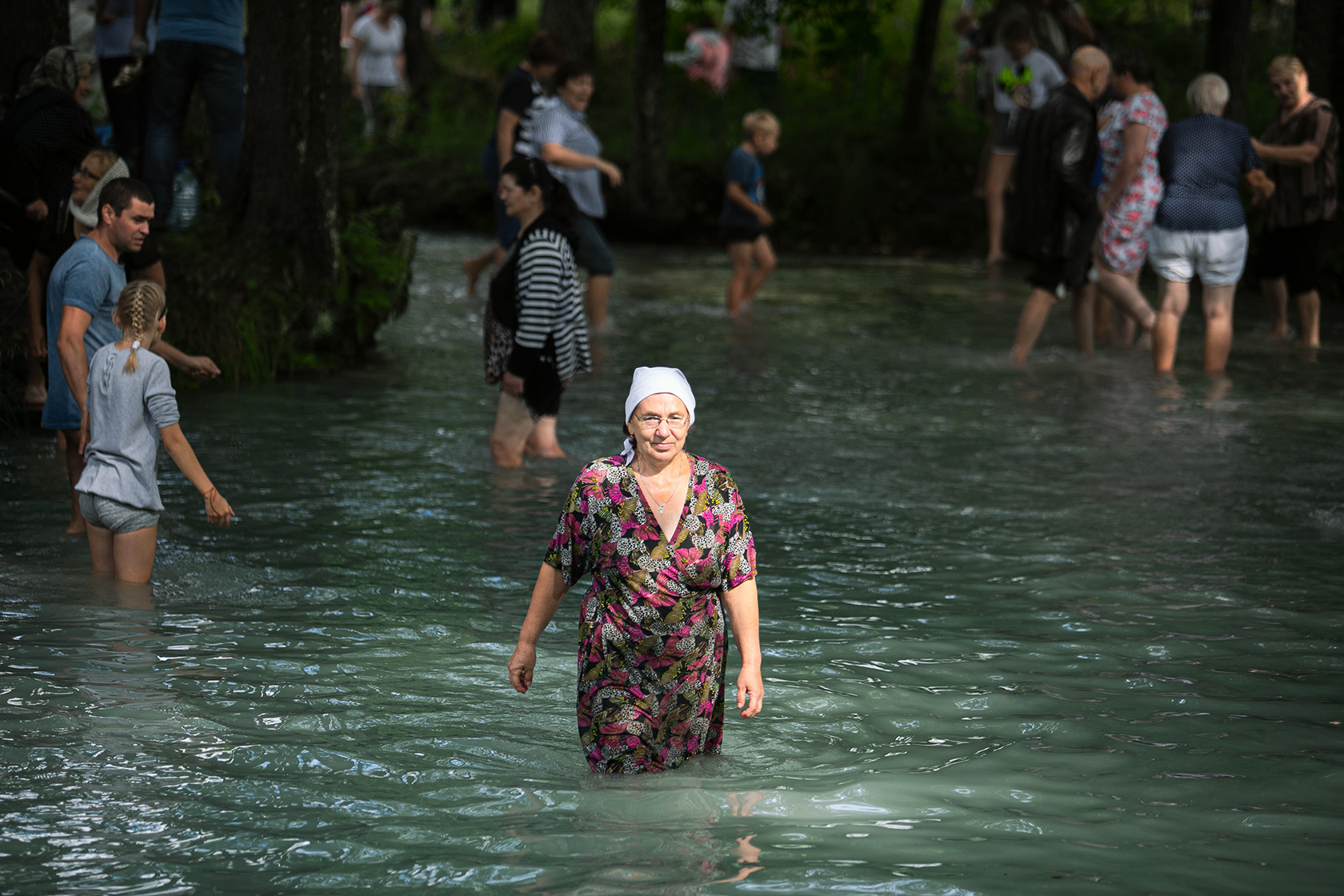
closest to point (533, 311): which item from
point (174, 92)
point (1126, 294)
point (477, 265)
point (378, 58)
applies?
point (174, 92)

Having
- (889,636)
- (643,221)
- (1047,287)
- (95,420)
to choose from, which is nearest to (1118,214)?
(1047,287)

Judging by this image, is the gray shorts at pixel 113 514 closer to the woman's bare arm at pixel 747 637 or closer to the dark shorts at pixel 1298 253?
the woman's bare arm at pixel 747 637

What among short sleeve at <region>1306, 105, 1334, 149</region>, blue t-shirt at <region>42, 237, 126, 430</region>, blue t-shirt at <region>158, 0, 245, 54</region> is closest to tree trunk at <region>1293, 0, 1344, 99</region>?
short sleeve at <region>1306, 105, 1334, 149</region>

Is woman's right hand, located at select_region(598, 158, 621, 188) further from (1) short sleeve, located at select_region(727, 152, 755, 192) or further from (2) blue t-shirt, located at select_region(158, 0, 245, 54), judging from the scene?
(2) blue t-shirt, located at select_region(158, 0, 245, 54)

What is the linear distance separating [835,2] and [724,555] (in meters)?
19.8

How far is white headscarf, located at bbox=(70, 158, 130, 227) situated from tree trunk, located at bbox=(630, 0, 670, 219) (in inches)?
571

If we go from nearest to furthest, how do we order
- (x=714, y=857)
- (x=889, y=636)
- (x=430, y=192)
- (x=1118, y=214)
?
(x=714, y=857) → (x=889, y=636) → (x=1118, y=214) → (x=430, y=192)

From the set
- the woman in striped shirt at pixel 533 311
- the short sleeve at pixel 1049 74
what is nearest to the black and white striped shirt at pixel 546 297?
the woman in striped shirt at pixel 533 311

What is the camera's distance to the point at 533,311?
372 inches

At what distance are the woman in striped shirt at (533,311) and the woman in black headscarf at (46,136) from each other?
2.85m

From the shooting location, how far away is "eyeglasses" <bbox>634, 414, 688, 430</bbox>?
16.8ft

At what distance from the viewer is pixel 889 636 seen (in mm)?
7023

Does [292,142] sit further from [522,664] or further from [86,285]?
[522,664]

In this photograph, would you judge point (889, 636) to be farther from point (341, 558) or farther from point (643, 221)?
point (643, 221)
